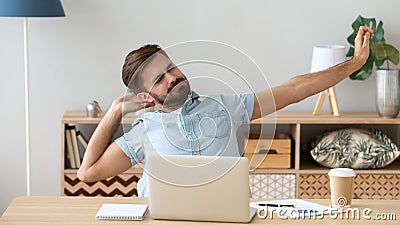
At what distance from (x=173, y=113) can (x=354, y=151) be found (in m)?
1.75

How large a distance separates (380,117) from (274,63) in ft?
2.08

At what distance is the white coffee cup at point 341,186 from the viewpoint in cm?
254

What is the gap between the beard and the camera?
2.48 m

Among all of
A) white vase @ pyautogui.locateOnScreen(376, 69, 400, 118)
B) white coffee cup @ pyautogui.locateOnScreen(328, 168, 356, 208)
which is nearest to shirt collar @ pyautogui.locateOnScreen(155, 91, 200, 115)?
white coffee cup @ pyautogui.locateOnScreen(328, 168, 356, 208)

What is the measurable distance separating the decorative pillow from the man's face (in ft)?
5.95

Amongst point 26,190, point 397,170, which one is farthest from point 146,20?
point 397,170

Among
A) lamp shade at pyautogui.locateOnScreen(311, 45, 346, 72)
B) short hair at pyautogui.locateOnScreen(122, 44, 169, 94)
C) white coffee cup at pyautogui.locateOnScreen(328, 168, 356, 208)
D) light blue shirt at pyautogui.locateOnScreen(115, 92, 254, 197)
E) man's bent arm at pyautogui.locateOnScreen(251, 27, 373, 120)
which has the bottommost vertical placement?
white coffee cup at pyautogui.locateOnScreen(328, 168, 356, 208)

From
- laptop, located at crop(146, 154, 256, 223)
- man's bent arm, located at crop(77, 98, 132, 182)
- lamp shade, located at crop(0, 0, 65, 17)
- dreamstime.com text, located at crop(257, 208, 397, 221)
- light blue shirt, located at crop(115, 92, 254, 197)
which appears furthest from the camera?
lamp shade, located at crop(0, 0, 65, 17)

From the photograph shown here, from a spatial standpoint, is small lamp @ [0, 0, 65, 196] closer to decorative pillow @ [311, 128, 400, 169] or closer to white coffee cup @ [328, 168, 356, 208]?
decorative pillow @ [311, 128, 400, 169]

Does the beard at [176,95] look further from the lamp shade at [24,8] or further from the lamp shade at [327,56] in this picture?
the lamp shade at [327,56]

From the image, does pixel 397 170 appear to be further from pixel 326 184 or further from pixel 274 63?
pixel 274 63

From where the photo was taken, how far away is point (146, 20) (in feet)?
14.5

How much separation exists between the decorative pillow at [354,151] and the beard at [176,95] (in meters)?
1.72

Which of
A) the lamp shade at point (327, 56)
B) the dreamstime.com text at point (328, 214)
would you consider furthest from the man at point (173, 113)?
the lamp shade at point (327, 56)
